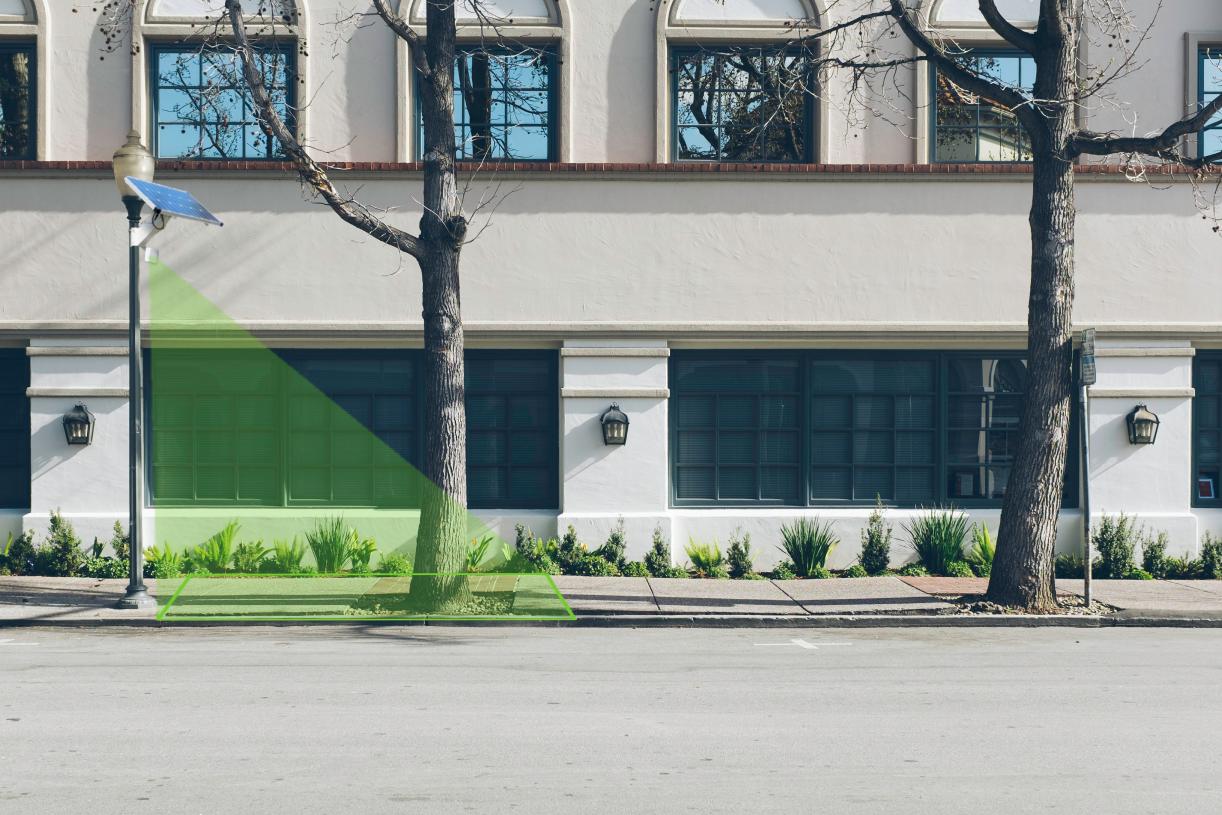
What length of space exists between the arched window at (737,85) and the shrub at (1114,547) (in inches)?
221

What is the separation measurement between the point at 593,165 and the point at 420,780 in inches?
396

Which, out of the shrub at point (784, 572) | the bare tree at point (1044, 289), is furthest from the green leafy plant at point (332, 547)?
the bare tree at point (1044, 289)

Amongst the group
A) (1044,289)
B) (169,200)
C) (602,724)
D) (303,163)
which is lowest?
(602,724)

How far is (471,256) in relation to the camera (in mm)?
15180

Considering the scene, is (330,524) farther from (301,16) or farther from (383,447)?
(301,16)

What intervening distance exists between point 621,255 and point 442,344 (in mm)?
3552

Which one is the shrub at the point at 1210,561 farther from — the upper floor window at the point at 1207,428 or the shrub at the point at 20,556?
the shrub at the point at 20,556

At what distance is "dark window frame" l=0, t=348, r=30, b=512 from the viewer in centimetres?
1537

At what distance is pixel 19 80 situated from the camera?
15.3 meters

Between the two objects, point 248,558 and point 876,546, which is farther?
point 876,546

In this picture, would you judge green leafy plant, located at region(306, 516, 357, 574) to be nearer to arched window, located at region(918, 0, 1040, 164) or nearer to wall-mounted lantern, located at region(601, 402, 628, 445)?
wall-mounted lantern, located at region(601, 402, 628, 445)

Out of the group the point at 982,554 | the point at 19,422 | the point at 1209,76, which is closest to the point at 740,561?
the point at 982,554

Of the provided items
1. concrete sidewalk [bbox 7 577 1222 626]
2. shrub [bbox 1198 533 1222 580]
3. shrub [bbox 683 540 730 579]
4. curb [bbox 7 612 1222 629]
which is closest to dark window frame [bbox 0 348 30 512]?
concrete sidewalk [bbox 7 577 1222 626]

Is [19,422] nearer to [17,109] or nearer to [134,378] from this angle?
[17,109]
